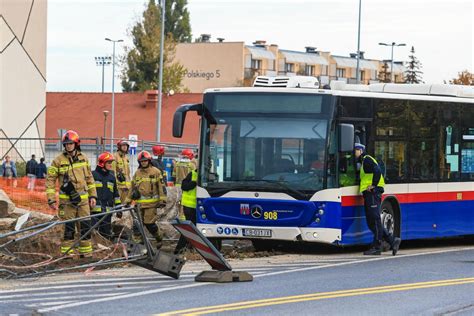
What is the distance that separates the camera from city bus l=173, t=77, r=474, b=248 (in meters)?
17.8

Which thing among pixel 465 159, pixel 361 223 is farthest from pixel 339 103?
pixel 465 159

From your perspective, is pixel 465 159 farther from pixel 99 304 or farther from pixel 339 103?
pixel 99 304

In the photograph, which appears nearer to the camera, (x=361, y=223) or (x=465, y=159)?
(x=361, y=223)

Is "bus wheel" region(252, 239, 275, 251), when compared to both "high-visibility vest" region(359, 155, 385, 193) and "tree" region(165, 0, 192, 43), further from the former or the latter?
"tree" region(165, 0, 192, 43)

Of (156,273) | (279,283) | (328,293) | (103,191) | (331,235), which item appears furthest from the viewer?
(103,191)

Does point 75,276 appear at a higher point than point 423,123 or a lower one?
lower

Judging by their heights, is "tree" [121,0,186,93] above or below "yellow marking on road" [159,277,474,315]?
above

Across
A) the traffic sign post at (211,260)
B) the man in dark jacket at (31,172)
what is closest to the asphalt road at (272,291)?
the traffic sign post at (211,260)

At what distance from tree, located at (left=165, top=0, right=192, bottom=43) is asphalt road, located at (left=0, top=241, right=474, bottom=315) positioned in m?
95.8

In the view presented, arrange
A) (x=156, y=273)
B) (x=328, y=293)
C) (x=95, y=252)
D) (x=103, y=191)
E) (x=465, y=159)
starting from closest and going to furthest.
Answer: (x=328, y=293) → (x=156, y=273) → (x=95, y=252) → (x=103, y=191) → (x=465, y=159)

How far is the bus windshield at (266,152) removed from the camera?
700 inches

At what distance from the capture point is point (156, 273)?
15.3 m

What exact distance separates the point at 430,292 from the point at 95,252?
533 cm

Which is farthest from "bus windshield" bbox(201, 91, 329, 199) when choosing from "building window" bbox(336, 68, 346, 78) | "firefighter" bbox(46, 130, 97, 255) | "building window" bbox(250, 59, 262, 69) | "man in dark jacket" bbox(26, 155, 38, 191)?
"building window" bbox(336, 68, 346, 78)
